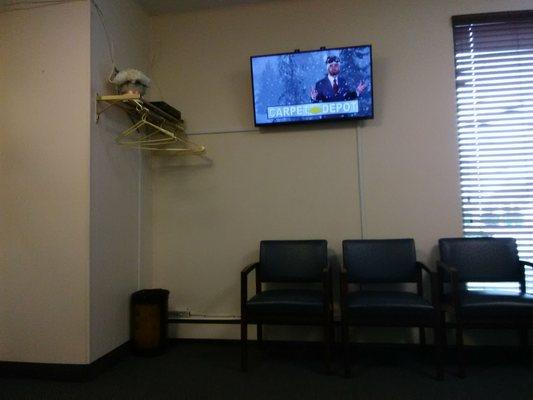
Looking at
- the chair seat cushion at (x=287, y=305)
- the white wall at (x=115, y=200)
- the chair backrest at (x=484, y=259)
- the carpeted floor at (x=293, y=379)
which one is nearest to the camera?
the carpeted floor at (x=293, y=379)

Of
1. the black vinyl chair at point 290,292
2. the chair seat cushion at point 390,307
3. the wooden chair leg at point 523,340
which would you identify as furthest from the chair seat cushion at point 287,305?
the wooden chair leg at point 523,340

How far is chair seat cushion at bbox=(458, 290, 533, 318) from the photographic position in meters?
2.14

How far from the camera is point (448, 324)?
98.4 inches

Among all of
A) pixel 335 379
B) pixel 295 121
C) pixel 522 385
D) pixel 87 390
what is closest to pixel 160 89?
pixel 295 121

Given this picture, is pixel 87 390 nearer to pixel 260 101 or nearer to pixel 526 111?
pixel 260 101

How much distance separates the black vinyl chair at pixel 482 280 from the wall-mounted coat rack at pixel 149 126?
218 cm

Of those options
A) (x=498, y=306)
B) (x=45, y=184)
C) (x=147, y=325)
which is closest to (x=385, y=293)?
(x=498, y=306)

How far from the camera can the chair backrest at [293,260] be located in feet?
8.83

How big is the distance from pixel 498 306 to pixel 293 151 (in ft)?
6.09

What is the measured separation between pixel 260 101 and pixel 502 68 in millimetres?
2032

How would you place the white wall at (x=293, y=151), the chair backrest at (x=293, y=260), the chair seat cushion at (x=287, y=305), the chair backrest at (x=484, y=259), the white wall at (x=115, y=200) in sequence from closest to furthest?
the chair seat cushion at (x=287, y=305) → the white wall at (x=115, y=200) → the chair backrest at (x=484, y=259) → the chair backrest at (x=293, y=260) → the white wall at (x=293, y=151)

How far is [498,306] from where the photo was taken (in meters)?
2.16

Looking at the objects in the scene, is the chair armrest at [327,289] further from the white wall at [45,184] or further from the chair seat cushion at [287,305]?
the white wall at [45,184]

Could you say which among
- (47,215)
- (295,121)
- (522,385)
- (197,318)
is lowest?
(522,385)
